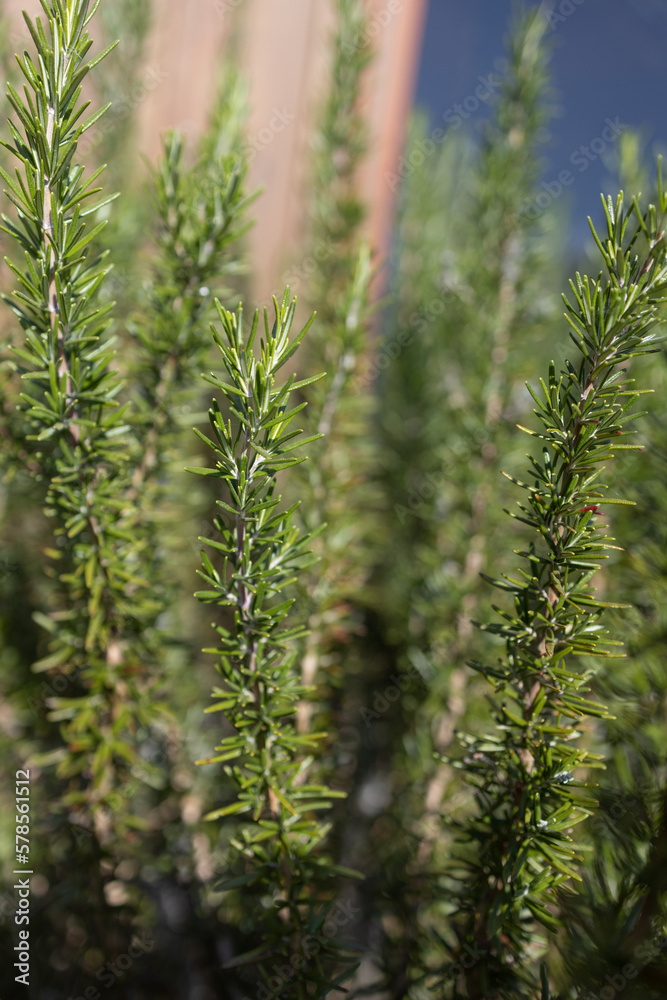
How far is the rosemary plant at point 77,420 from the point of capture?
262mm

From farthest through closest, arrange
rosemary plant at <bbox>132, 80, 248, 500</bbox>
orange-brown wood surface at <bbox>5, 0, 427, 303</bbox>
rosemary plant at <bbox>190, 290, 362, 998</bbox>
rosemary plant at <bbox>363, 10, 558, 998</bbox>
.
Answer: orange-brown wood surface at <bbox>5, 0, 427, 303</bbox> < rosemary plant at <bbox>363, 10, 558, 998</bbox> < rosemary plant at <bbox>132, 80, 248, 500</bbox> < rosemary plant at <bbox>190, 290, 362, 998</bbox>

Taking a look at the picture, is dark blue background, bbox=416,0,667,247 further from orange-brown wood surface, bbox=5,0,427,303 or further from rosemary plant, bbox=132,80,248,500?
rosemary plant, bbox=132,80,248,500

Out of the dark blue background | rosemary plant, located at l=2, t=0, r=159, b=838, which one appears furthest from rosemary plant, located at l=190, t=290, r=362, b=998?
the dark blue background

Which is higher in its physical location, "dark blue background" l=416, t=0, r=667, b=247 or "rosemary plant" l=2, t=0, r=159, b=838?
"dark blue background" l=416, t=0, r=667, b=247

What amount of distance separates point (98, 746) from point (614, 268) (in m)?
0.37

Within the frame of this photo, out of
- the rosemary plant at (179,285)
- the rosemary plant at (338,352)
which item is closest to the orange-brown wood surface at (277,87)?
the rosemary plant at (338,352)

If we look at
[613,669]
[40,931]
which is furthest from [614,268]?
[40,931]

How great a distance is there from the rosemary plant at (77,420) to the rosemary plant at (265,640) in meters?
0.08

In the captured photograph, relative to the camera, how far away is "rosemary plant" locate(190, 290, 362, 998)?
255 millimetres

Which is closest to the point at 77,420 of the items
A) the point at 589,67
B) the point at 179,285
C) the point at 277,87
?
the point at 179,285

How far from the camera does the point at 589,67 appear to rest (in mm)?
563

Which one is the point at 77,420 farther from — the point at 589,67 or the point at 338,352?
the point at 589,67

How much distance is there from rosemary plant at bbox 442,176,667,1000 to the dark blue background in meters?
0.24

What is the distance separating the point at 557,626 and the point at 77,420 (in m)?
0.23
